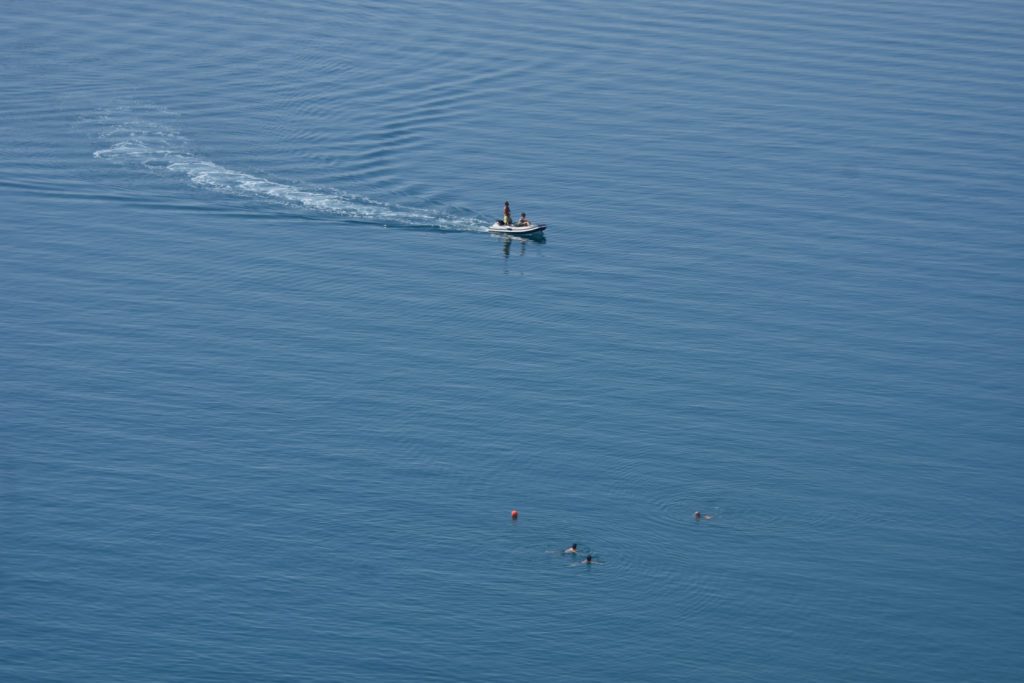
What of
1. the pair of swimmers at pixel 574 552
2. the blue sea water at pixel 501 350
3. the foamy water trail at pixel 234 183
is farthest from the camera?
the foamy water trail at pixel 234 183

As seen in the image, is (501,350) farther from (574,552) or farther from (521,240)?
(574,552)

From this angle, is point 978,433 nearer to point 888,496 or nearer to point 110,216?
point 888,496

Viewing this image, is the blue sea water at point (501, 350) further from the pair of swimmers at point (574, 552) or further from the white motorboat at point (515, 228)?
the white motorboat at point (515, 228)

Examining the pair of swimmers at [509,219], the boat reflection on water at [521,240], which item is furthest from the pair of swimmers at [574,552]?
the pair of swimmers at [509,219]

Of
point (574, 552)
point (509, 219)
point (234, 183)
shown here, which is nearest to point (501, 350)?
point (509, 219)

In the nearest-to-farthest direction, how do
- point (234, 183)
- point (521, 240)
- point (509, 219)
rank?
1. point (509, 219)
2. point (521, 240)
3. point (234, 183)

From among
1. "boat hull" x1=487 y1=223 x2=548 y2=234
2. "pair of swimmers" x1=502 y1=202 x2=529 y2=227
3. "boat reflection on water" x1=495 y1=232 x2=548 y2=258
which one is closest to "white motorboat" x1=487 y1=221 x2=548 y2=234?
"boat hull" x1=487 y1=223 x2=548 y2=234

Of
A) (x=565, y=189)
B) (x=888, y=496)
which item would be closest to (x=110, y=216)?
(x=565, y=189)
